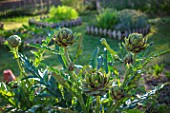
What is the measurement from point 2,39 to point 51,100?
648cm

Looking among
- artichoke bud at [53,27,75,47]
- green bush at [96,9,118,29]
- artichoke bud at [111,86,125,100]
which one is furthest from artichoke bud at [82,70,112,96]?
green bush at [96,9,118,29]

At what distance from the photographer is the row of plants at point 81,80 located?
7.04 feet

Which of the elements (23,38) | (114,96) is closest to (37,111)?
(114,96)

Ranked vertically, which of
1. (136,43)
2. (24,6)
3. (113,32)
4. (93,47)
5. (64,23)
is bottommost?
(93,47)

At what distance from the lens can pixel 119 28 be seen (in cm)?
953

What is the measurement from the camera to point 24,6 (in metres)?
16.2

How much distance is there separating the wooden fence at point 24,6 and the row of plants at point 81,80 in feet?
40.5

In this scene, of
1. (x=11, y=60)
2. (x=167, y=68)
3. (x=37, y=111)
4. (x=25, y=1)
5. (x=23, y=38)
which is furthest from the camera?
(x=25, y=1)

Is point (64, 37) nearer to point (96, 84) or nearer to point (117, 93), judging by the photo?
point (96, 84)

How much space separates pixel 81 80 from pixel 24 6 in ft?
48.2

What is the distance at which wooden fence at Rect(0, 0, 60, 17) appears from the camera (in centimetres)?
1537

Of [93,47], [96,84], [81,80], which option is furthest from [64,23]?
[96,84]

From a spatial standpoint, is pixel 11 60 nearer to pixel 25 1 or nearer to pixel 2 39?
pixel 2 39

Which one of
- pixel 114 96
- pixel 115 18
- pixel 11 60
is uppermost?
pixel 114 96
